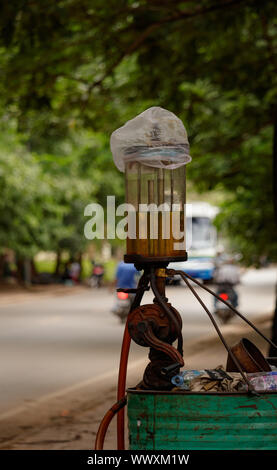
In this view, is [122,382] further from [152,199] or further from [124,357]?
[152,199]

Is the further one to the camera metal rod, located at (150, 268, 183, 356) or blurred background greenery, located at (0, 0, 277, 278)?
blurred background greenery, located at (0, 0, 277, 278)

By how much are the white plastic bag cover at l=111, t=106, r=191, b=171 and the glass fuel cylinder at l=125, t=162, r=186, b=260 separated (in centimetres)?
5

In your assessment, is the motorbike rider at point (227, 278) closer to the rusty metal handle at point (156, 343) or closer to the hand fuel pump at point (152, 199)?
the hand fuel pump at point (152, 199)

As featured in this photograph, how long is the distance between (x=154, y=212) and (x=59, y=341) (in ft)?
41.8

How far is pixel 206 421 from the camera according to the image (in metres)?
3.44

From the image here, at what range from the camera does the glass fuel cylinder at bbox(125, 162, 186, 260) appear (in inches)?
151

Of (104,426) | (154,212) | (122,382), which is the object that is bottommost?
(104,426)

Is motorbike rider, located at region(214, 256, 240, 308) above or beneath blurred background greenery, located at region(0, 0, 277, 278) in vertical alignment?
beneath

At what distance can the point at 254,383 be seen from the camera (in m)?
3.60

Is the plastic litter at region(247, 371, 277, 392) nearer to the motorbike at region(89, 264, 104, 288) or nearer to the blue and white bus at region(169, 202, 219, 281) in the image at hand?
the blue and white bus at region(169, 202, 219, 281)

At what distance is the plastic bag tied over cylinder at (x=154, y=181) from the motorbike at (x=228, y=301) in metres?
16.0

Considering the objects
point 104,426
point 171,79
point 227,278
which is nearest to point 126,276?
point 227,278

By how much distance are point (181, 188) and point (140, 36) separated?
5.29 meters

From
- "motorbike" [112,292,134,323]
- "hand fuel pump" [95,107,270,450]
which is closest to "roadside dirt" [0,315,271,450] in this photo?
"hand fuel pump" [95,107,270,450]
